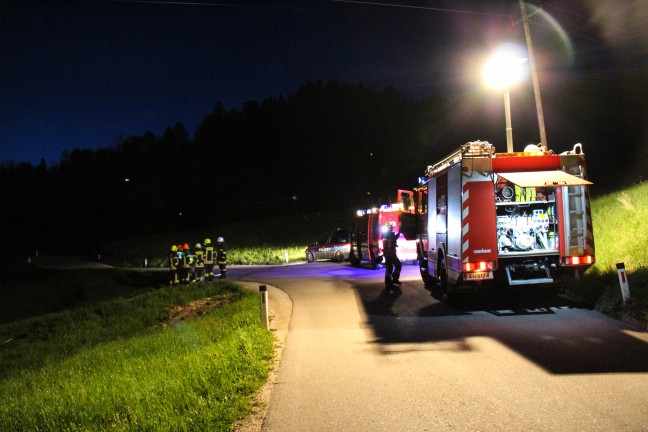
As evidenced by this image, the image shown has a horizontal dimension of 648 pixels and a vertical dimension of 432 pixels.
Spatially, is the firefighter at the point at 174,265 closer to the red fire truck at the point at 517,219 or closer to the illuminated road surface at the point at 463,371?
the illuminated road surface at the point at 463,371

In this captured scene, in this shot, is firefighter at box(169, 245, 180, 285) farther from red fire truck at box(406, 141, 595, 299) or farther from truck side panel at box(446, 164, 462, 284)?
red fire truck at box(406, 141, 595, 299)

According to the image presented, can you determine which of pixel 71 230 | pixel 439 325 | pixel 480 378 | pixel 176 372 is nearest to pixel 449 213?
pixel 439 325

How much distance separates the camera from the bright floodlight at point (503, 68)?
1547 cm

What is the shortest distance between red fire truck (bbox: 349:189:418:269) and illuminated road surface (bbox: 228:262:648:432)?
6272 millimetres

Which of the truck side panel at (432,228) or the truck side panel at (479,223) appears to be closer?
the truck side panel at (479,223)

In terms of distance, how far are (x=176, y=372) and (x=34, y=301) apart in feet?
79.2

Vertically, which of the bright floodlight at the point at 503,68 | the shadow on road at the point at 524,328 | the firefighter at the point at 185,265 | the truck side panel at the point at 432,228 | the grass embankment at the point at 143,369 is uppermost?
the bright floodlight at the point at 503,68

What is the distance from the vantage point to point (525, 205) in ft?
35.8

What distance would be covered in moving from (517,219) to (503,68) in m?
6.69

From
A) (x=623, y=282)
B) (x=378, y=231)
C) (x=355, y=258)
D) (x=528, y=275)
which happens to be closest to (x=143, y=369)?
(x=528, y=275)

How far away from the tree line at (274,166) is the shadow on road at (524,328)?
4972cm

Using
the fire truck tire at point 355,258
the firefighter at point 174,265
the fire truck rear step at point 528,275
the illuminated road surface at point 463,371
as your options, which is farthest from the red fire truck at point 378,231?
the firefighter at point 174,265

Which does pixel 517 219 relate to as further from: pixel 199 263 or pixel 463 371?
pixel 199 263

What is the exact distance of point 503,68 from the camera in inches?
611
